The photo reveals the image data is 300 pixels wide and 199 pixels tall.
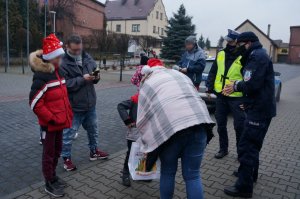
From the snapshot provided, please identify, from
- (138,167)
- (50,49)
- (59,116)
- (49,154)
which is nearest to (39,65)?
(50,49)

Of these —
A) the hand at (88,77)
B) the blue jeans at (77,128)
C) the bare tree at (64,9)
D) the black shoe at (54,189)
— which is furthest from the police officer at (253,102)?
the bare tree at (64,9)

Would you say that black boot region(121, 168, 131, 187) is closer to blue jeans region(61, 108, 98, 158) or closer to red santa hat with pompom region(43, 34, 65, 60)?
blue jeans region(61, 108, 98, 158)

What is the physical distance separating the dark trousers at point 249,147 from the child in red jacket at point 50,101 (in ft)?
7.07

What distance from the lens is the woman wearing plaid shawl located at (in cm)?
274

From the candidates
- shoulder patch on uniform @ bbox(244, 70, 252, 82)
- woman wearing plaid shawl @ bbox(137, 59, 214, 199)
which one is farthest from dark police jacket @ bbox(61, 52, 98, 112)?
shoulder patch on uniform @ bbox(244, 70, 252, 82)

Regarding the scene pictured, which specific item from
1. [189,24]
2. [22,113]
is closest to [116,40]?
[189,24]

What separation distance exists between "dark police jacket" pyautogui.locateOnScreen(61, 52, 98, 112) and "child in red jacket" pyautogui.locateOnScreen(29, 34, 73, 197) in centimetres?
59

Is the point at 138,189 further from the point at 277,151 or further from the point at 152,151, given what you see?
the point at 277,151

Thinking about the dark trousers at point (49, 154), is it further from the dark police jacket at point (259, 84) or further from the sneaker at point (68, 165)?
the dark police jacket at point (259, 84)

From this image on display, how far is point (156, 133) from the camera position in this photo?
9.25ft

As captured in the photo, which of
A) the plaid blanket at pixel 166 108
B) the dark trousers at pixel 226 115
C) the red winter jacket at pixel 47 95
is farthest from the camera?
the dark trousers at pixel 226 115

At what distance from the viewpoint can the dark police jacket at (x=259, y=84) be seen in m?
3.70

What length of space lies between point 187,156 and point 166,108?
50 cm

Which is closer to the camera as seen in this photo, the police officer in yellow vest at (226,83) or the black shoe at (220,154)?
the police officer in yellow vest at (226,83)
